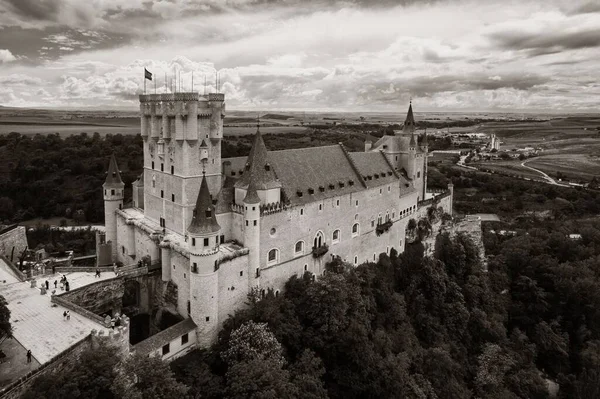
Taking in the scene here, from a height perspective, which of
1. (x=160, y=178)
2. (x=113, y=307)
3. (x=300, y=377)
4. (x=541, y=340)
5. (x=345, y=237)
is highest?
(x=160, y=178)

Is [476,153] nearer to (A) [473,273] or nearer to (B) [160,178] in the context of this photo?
(A) [473,273]

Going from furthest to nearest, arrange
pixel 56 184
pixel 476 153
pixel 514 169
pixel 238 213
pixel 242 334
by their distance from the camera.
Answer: pixel 476 153, pixel 514 169, pixel 56 184, pixel 238 213, pixel 242 334

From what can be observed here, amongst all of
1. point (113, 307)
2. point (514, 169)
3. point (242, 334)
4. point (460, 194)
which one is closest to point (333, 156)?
point (242, 334)

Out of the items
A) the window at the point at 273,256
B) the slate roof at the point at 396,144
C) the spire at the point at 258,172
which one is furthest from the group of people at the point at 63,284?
the slate roof at the point at 396,144

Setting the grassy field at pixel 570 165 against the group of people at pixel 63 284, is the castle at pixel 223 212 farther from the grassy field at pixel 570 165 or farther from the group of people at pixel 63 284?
the grassy field at pixel 570 165

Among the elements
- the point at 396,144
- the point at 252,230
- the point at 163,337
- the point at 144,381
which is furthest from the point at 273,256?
the point at 396,144
